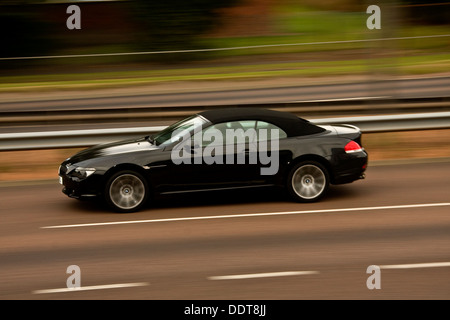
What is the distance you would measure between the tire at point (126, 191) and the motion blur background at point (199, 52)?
8.02 m

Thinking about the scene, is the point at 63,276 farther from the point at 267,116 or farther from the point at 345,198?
the point at 345,198

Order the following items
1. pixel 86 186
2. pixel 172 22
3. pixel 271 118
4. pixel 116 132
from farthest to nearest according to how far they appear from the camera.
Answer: pixel 172 22, pixel 116 132, pixel 271 118, pixel 86 186

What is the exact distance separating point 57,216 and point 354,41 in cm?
2507

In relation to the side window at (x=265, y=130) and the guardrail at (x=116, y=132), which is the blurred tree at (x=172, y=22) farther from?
the side window at (x=265, y=130)

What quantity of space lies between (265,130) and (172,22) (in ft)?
89.2

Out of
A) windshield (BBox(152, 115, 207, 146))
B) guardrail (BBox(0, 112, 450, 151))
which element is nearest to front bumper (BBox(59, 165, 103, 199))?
windshield (BBox(152, 115, 207, 146))

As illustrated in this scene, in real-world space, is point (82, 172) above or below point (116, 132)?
below

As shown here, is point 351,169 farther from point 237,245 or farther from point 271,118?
point 237,245

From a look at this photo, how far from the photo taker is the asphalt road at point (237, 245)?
707 cm

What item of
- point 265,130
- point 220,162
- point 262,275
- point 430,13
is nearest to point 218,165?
point 220,162

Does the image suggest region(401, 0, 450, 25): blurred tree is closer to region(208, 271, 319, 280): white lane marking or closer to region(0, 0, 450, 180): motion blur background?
region(0, 0, 450, 180): motion blur background

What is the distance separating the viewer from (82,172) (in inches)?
393

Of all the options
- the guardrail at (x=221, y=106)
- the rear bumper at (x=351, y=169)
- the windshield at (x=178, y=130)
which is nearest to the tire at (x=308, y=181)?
the rear bumper at (x=351, y=169)

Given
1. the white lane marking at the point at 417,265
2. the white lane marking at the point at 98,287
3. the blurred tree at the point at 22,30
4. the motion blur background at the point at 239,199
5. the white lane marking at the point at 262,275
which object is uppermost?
the blurred tree at the point at 22,30
